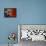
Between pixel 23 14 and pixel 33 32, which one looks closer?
pixel 33 32

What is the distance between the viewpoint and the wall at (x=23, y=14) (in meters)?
3.66

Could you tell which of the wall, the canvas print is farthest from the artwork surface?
the canvas print

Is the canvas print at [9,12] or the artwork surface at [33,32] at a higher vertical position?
the canvas print at [9,12]

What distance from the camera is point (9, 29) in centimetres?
366

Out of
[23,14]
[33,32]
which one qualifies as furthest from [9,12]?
[33,32]

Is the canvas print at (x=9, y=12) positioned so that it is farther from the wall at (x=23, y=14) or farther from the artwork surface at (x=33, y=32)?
the artwork surface at (x=33, y=32)

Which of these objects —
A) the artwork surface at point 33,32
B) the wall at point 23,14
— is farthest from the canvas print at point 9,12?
the artwork surface at point 33,32

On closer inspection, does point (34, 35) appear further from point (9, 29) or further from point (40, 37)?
point (9, 29)

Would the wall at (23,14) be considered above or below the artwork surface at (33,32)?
above

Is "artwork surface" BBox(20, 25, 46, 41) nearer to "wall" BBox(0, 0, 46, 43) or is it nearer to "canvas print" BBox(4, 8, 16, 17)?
"wall" BBox(0, 0, 46, 43)

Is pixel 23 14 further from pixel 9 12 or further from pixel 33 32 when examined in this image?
pixel 33 32

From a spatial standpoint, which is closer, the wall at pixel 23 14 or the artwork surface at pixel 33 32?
the artwork surface at pixel 33 32

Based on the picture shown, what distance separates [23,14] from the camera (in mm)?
3666

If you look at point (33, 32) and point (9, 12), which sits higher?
point (9, 12)
